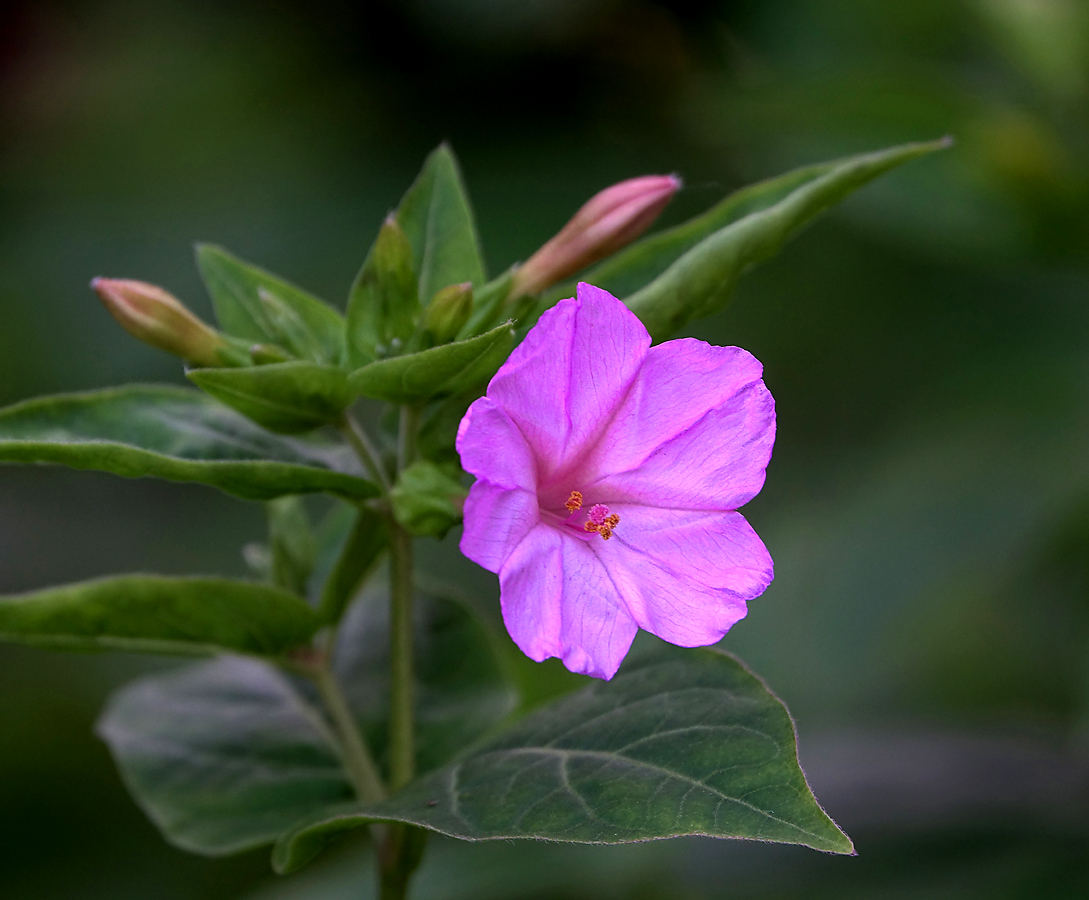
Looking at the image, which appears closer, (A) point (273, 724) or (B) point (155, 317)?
(B) point (155, 317)

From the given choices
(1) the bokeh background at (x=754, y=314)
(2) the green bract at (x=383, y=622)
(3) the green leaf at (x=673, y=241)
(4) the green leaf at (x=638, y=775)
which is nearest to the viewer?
(4) the green leaf at (x=638, y=775)

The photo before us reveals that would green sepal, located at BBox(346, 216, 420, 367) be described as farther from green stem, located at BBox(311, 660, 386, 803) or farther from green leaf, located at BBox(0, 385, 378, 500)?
green stem, located at BBox(311, 660, 386, 803)

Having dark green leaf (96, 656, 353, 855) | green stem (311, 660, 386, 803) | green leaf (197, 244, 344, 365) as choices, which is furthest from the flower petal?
dark green leaf (96, 656, 353, 855)

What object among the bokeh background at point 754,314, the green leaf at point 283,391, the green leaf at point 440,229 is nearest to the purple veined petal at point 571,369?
the green leaf at point 283,391

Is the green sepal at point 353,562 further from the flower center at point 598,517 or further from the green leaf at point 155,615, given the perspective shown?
the flower center at point 598,517

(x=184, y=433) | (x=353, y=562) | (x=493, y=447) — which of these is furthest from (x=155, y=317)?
(x=493, y=447)

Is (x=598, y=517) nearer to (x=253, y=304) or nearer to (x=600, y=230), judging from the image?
(x=600, y=230)
